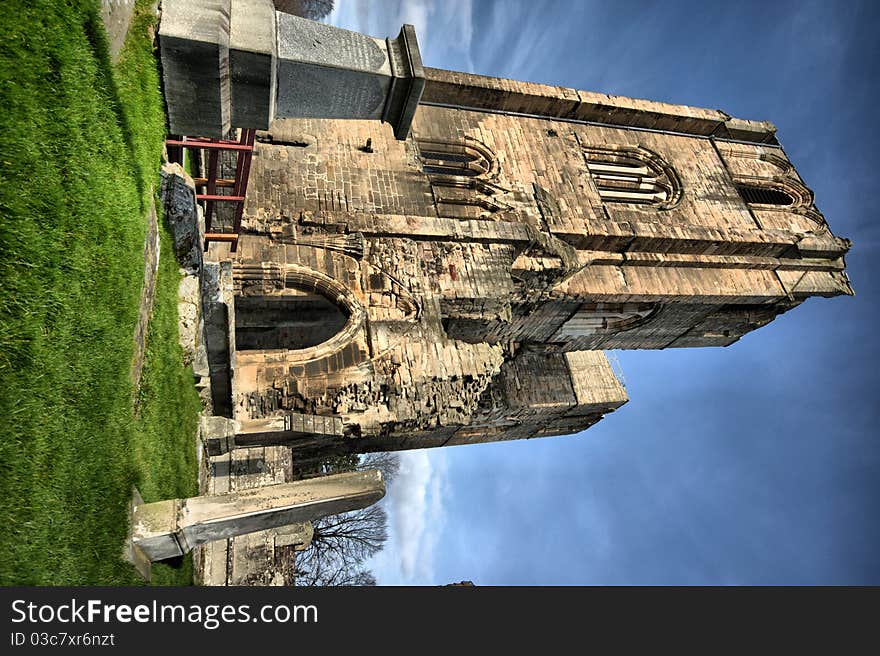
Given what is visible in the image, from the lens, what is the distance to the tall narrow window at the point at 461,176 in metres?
12.1

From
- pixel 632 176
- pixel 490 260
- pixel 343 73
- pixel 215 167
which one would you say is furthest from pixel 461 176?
pixel 343 73

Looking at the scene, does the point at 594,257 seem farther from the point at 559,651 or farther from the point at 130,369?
the point at 130,369

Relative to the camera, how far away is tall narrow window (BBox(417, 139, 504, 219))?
1207 cm

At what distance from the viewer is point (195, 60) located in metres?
4.78

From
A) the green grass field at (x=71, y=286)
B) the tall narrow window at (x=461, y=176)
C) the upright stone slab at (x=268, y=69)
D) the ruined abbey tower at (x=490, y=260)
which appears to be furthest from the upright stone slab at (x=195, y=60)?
the tall narrow window at (x=461, y=176)

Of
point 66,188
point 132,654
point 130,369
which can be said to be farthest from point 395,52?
point 132,654

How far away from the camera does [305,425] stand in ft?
26.1

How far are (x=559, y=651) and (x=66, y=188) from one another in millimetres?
5055

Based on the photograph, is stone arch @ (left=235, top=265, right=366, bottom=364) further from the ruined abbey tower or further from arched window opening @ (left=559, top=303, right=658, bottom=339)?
arched window opening @ (left=559, top=303, right=658, bottom=339)

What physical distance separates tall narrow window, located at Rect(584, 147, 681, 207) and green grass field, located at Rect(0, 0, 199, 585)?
1184 cm

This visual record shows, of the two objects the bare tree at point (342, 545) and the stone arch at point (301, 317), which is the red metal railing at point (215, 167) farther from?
the bare tree at point (342, 545)

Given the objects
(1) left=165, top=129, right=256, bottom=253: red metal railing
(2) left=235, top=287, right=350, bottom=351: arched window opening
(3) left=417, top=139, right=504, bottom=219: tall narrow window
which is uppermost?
(3) left=417, top=139, right=504, bottom=219: tall narrow window

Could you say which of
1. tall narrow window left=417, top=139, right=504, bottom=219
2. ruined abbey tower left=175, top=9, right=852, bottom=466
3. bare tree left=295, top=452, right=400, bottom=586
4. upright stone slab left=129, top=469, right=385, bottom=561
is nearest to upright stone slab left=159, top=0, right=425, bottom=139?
ruined abbey tower left=175, top=9, right=852, bottom=466

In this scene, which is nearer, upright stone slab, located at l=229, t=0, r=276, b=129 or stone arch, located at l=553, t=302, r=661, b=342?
upright stone slab, located at l=229, t=0, r=276, b=129
